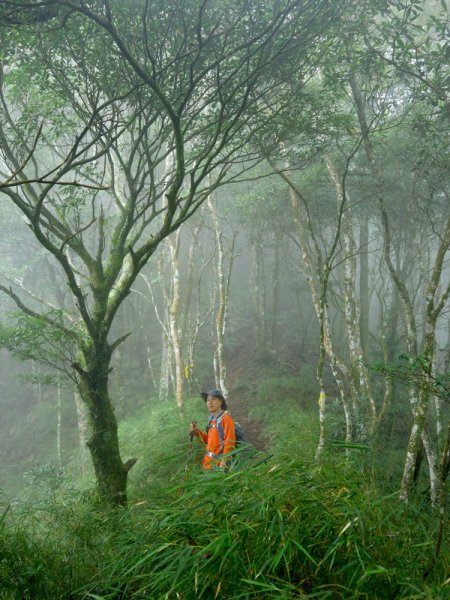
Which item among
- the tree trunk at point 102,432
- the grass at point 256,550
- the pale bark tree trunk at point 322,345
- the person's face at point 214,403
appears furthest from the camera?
the pale bark tree trunk at point 322,345

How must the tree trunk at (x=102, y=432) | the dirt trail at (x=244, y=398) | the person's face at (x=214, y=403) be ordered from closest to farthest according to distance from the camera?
the person's face at (x=214, y=403) → the tree trunk at (x=102, y=432) → the dirt trail at (x=244, y=398)

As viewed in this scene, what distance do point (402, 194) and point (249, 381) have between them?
8315 mm

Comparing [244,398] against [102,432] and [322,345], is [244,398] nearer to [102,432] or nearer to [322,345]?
[322,345]

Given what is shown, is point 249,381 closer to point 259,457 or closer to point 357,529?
point 259,457

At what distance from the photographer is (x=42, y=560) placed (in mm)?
2867

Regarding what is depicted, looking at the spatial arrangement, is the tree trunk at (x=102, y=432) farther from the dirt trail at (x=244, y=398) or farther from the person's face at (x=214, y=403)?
the dirt trail at (x=244, y=398)

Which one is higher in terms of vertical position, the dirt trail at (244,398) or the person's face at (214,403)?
the person's face at (214,403)

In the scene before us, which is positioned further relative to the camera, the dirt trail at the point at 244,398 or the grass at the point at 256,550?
the dirt trail at the point at 244,398

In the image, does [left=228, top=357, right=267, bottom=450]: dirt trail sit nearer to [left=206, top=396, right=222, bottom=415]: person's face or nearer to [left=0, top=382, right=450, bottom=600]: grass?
[left=206, top=396, right=222, bottom=415]: person's face

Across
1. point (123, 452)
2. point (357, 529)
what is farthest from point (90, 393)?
point (123, 452)

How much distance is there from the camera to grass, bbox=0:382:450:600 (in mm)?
2037

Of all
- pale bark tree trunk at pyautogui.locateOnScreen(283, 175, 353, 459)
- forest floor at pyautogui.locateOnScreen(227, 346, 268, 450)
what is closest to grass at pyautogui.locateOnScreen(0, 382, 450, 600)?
pale bark tree trunk at pyautogui.locateOnScreen(283, 175, 353, 459)

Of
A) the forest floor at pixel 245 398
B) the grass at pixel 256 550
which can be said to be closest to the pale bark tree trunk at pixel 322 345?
the grass at pixel 256 550

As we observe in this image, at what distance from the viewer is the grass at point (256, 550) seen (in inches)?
80.2
